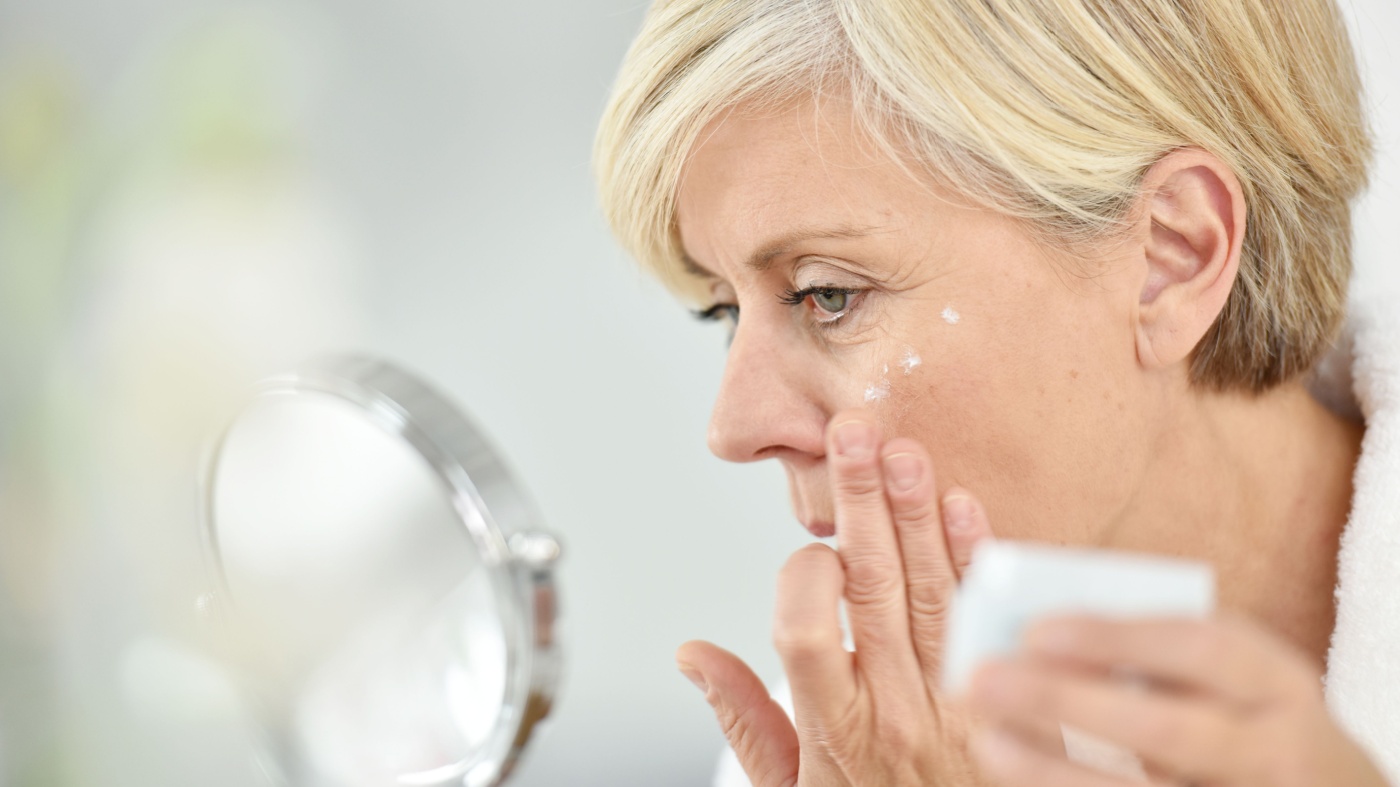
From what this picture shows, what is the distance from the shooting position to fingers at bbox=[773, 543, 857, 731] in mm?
643

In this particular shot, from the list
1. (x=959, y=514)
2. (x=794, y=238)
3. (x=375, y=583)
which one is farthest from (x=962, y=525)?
(x=375, y=583)

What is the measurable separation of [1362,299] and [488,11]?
1.26 meters

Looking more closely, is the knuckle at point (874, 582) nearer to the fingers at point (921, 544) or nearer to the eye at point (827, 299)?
the fingers at point (921, 544)

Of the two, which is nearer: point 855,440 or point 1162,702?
point 1162,702

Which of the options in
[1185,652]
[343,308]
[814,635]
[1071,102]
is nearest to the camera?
[1185,652]

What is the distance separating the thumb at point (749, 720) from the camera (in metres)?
0.84

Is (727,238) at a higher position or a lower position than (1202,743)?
higher

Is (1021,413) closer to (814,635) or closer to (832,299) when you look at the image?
(832,299)

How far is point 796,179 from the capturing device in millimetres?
808

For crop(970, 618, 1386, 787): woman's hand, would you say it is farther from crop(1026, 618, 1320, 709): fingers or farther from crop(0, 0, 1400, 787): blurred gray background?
crop(0, 0, 1400, 787): blurred gray background

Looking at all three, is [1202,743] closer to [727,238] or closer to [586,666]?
[727,238]

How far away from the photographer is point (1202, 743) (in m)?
0.40

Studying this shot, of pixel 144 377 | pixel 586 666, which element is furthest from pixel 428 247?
pixel 586 666

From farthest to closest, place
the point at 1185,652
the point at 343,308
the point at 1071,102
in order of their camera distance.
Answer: the point at 343,308, the point at 1071,102, the point at 1185,652
